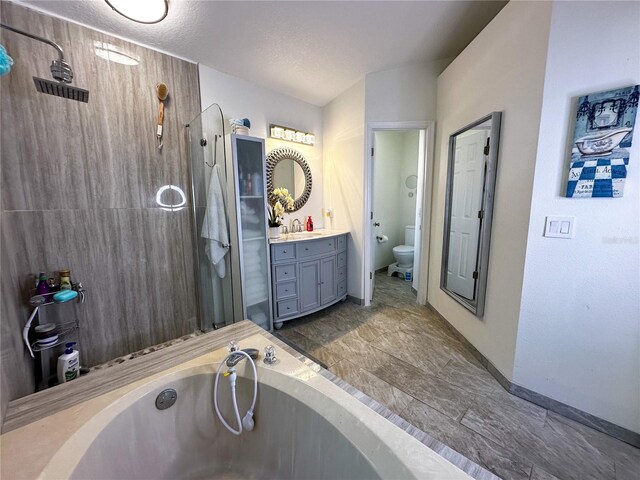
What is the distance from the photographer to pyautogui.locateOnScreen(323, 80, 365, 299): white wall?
2803mm

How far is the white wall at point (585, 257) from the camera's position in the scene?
1.23 m

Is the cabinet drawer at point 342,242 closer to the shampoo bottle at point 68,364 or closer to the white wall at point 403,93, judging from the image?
the white wall at point 403,93

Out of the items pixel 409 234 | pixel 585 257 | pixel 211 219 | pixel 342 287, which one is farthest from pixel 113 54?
pixel 409 234

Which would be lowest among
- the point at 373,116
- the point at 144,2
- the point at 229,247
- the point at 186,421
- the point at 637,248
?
the point at 186,421

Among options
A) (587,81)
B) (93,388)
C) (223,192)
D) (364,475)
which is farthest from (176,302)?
(587,81)

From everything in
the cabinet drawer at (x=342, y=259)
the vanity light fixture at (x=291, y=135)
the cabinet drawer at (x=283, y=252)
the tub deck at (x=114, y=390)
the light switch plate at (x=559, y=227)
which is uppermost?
the vanity light fixture at (x=291, y=135)

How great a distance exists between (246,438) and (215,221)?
1.53m

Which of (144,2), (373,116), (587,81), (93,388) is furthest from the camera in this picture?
(373,116)

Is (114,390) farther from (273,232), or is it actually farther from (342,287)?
(342,287)

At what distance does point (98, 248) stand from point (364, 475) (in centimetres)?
213

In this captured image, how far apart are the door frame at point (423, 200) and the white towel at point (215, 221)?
152 centimetres

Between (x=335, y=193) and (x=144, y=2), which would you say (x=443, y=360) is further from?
(x=144, y=2)

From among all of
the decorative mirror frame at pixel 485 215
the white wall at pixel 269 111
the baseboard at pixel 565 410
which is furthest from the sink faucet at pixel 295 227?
the baseboard at pixel 565 410

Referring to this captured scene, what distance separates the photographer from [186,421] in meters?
1.14
